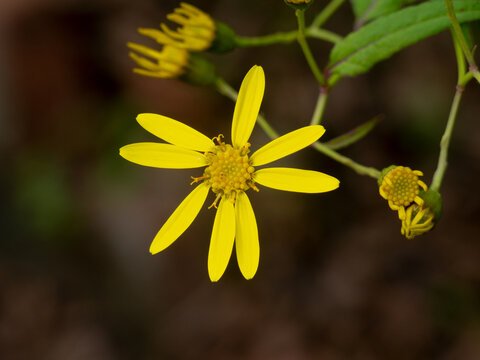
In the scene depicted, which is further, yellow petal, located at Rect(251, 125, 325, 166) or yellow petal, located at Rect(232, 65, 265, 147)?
yellow petal, located at Rect(232, 65, 265, 147)

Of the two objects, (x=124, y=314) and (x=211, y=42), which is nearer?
(x=211, y=42)

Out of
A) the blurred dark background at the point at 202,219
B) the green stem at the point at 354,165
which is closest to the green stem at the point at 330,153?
the green stem at the point at 354,165

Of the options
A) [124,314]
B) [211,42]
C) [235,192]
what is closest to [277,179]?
[235,192]

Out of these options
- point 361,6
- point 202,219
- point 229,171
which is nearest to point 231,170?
point 229,171

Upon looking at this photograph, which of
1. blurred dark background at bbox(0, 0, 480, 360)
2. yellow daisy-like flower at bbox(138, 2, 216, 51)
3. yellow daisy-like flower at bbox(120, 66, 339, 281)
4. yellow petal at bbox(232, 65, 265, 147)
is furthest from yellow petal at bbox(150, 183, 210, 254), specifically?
blurred dark background at bbox(0, 0, 480, 360)

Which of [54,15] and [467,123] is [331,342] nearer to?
[467,123]

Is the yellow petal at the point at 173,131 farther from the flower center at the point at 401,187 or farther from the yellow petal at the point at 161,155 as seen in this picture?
the flower center at the point at 401,187

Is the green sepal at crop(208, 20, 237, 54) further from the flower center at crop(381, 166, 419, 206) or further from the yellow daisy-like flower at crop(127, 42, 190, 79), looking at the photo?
the flower center at crop(381, 166, 419, 206)
